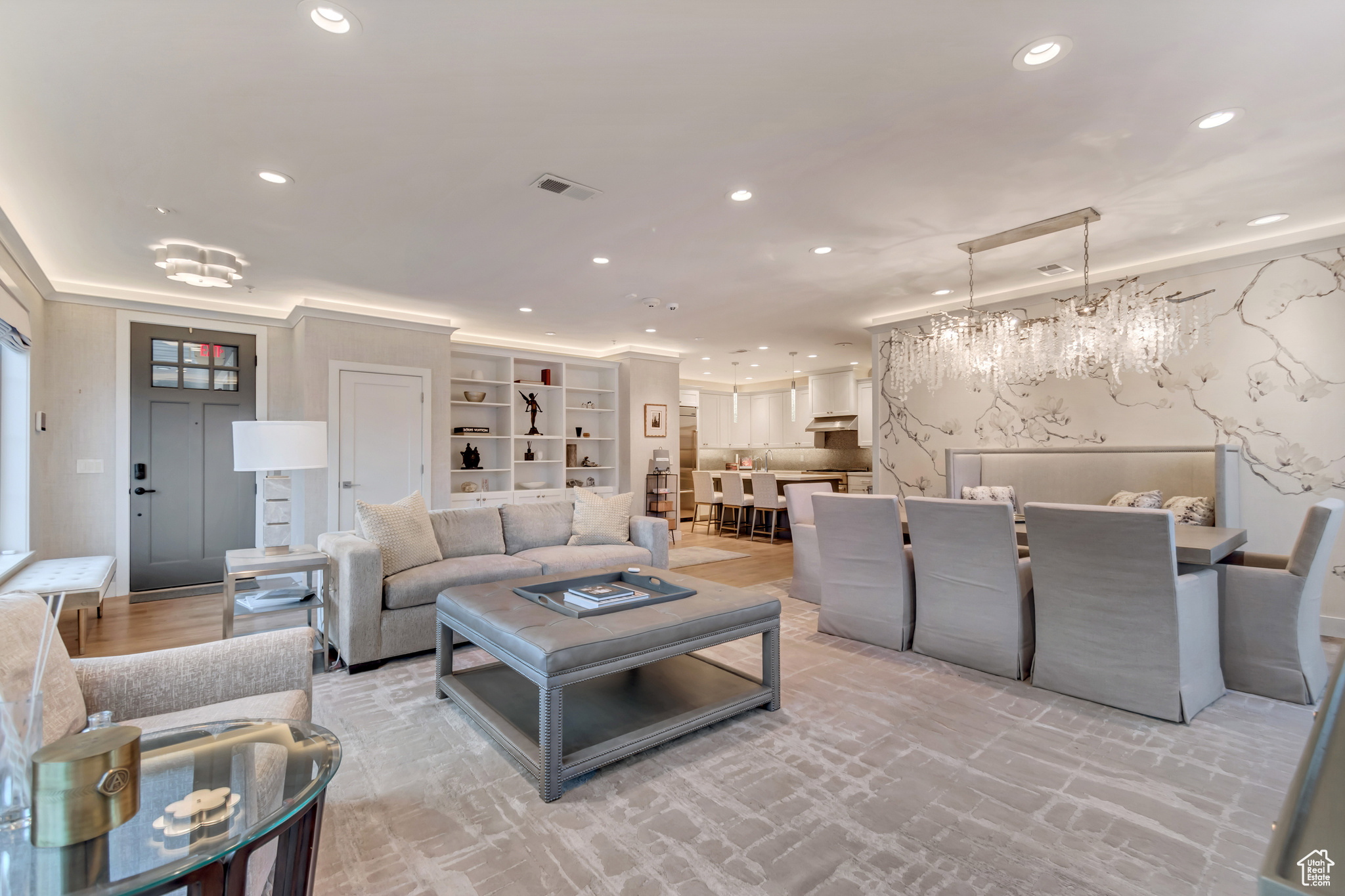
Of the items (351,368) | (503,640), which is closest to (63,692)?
(503,640)

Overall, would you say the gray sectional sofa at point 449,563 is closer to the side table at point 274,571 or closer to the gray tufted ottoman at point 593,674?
the side table at point 274,571

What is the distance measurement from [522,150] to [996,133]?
2133mm

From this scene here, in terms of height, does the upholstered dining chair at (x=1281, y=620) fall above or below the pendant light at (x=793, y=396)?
below

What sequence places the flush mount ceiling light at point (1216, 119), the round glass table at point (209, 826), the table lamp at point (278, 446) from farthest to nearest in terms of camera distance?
the table lamp at point (278, 446)
the flush mount ceiling light at point (1216, 119)
the round glass table at point (209, 826)

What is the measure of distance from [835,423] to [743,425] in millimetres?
2284

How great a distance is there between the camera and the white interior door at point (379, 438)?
589 cm

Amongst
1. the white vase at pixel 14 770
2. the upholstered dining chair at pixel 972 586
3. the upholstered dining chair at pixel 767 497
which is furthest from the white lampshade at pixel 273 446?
the upholstered dining chair at pixel 767 497

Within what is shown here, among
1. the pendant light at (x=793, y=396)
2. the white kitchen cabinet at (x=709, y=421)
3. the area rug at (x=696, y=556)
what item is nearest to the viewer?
the area rug at (x=696, y=556)

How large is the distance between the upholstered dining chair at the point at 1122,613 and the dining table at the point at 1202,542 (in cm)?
12

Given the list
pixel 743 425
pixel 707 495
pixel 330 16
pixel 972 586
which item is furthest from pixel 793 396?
pixel 330 16

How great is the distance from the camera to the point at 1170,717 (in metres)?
2.74

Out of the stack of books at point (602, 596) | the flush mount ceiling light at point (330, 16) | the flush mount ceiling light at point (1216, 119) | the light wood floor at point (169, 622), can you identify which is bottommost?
the light wood floor at point (169, 622)

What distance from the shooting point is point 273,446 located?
3619 mm

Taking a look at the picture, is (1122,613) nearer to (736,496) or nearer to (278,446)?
(278,446)
